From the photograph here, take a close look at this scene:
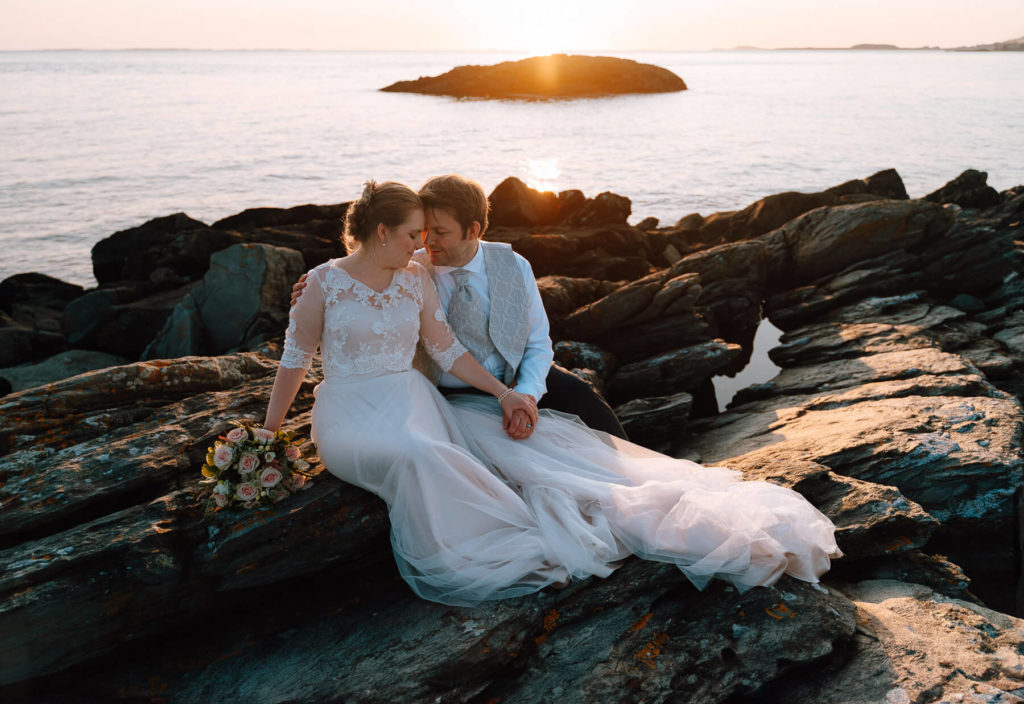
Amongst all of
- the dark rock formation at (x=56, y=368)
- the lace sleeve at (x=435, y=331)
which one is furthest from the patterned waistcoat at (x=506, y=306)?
the dark rock formation at (x=56, y=368)

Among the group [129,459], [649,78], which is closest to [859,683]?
[129,459]

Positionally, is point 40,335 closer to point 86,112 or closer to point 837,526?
point 837,526

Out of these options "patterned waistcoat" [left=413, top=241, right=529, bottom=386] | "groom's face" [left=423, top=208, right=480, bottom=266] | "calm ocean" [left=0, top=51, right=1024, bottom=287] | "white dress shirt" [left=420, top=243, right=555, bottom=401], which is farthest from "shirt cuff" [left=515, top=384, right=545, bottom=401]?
"calm ocean" [left=0, top=51, right=1024, bottom=287]

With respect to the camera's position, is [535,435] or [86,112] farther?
[86,112]

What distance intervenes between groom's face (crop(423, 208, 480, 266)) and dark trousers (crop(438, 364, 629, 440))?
1.39 meters

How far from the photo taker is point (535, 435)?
5.32 m

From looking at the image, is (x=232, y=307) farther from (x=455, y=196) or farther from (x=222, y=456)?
(x=222, y=456)

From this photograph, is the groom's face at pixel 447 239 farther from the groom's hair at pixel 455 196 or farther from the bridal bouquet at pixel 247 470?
the bridal bouquet at pixel 247 470

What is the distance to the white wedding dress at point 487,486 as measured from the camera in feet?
14.1

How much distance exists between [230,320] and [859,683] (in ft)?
35.3

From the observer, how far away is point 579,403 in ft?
20.3

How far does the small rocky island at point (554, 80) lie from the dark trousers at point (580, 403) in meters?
93.5

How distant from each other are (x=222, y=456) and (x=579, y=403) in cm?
302

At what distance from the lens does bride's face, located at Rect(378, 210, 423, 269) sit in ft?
16.2
